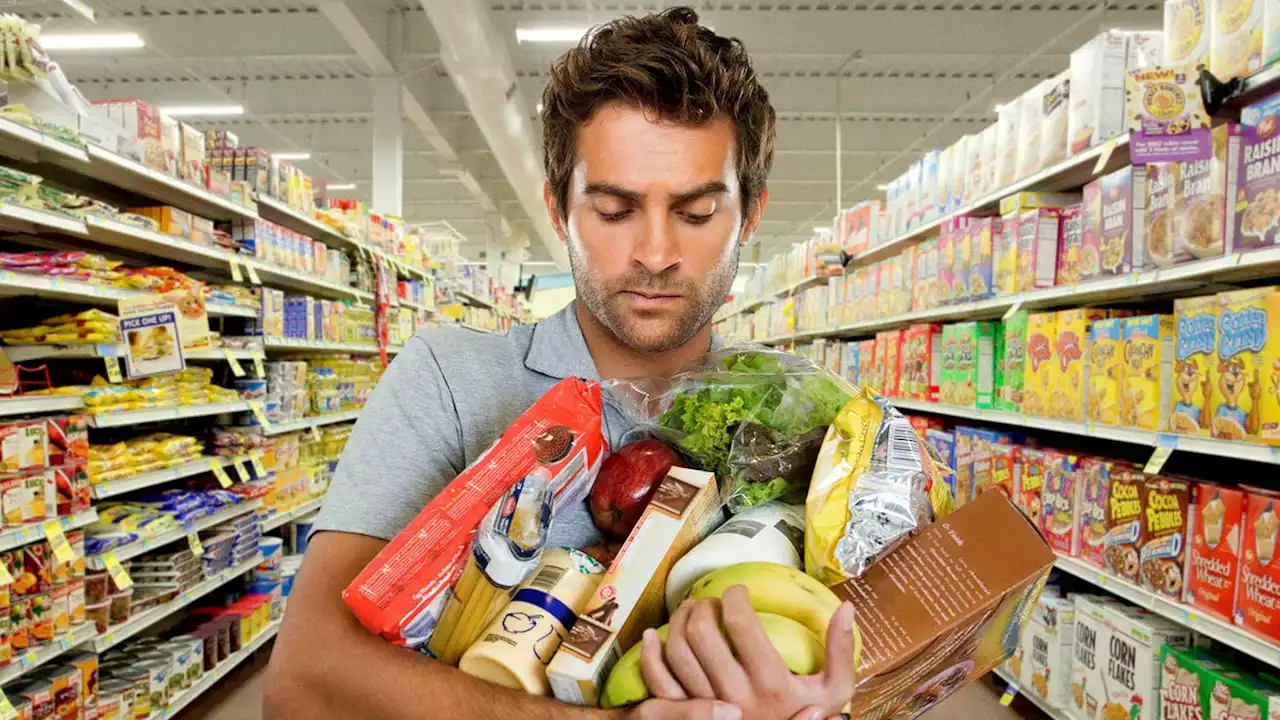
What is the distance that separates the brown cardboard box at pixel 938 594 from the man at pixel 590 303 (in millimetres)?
422

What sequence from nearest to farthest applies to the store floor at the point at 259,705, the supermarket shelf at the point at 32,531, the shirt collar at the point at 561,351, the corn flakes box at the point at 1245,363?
1. the shirt collar at the point at 561,351
2. the corn flakes box at the point at 1245,363
3. the supermarket shelf at the point at 32,531
4. the store floor at the point at 259,705

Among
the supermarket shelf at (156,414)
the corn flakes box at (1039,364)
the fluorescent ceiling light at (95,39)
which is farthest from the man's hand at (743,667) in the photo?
the fluorescent ceiling light at (95,39)

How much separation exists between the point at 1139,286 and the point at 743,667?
2.57 metres

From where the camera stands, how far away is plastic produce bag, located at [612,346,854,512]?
94cm

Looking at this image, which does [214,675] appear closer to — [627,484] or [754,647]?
[627,484]

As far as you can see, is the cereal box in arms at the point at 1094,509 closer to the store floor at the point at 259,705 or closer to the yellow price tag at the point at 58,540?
the store floor at the point at 259,705

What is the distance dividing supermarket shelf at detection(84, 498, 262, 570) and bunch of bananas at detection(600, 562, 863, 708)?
278 centimetres

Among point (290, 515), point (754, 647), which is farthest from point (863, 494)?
point (290, 515)

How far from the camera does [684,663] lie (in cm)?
65

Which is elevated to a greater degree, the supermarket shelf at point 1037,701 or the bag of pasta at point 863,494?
the bag of pasta at point 863,494

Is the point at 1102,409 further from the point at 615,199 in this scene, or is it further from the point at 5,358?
the point at 5,358

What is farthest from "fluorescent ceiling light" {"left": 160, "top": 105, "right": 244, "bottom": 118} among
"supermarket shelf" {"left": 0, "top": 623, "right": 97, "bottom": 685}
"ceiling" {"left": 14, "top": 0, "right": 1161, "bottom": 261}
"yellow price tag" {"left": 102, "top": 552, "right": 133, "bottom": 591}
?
"supermarket shelf" {"left": 0, "top": 623, "right": 97, "bottom": 685}

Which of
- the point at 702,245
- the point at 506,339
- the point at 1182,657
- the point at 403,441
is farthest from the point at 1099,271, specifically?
the point at 403,441

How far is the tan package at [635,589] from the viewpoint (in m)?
0.72
